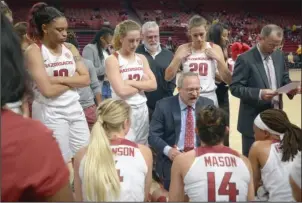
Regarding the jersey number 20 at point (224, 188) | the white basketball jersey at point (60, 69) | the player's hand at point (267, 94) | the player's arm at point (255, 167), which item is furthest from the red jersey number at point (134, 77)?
the jersey number 20 at point (224, 188)

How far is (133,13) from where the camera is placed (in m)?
12.6

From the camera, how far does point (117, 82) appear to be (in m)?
3.22

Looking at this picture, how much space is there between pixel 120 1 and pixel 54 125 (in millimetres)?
12669

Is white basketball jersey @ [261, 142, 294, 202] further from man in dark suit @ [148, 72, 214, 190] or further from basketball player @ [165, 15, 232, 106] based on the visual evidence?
basketball player @ [165, 15, 232, 106]

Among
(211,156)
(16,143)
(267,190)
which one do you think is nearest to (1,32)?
(16,143)

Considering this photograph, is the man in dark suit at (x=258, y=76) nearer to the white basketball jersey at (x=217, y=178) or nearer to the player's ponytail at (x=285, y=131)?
the player's ponytail at (x=285, y=131)

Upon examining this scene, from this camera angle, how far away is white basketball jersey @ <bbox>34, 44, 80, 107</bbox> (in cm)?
285

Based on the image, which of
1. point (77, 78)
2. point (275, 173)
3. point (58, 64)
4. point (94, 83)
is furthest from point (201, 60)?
point (275, 173)

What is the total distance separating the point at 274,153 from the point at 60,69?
1.46 metres

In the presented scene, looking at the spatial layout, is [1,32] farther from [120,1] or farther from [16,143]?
[120,1]

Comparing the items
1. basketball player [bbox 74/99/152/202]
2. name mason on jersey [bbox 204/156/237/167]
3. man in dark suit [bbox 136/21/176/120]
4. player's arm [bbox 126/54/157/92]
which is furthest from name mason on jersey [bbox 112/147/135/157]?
man in dark suit [bbox 136/21/176/120]

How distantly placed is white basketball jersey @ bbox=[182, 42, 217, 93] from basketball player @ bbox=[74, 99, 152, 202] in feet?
4.92

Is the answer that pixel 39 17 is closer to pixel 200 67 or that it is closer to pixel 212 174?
pixel 200 67

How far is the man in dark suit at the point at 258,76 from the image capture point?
10.5 ft
